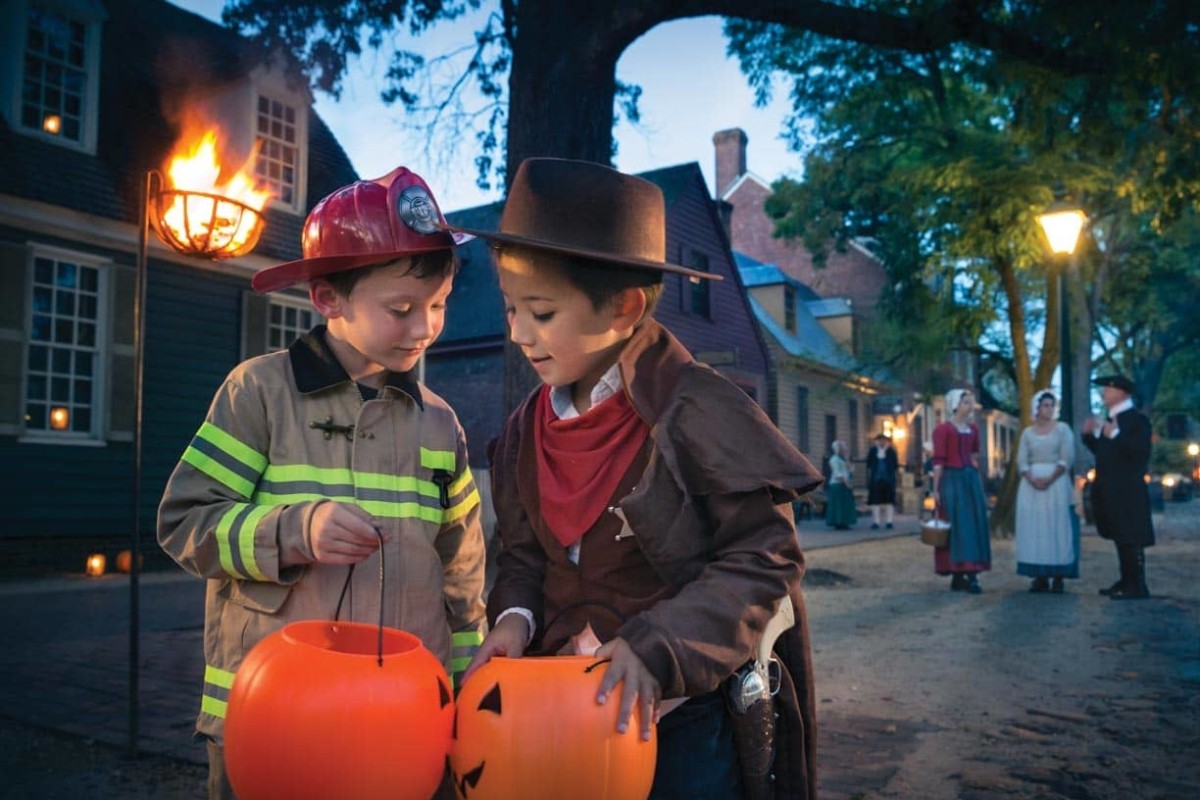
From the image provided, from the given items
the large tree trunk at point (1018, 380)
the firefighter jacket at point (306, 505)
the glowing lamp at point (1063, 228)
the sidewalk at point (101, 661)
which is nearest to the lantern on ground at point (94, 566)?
the sidewalk at point (101, 661)

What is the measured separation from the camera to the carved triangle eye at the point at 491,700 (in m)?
1.47

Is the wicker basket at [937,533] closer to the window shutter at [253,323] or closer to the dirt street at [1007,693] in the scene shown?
the dirt street at [1007,693]

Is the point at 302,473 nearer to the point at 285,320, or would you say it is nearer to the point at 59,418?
the point at 59,418

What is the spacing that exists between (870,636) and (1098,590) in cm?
395

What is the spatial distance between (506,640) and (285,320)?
12.3 metres

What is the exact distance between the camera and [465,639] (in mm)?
2232

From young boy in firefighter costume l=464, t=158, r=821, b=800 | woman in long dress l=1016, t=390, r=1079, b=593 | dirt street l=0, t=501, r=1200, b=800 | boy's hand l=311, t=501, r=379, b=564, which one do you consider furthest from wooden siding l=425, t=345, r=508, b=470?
boy's hand l=311, t=501, r=379, b=564

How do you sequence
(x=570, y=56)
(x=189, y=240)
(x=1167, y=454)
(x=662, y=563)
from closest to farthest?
(x=662, y=563)
(x=189, y=240)
(x=570, y=56)
(x=1167, y=454)

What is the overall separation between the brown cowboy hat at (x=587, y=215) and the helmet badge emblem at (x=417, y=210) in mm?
210

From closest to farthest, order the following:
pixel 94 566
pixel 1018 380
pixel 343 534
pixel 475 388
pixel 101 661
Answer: pixel 343 534 → pixel 101 661 → pixel 94 566 → pixel 1018 380 → pixel 475 388

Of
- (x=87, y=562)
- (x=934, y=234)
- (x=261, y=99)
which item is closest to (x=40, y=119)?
(x=261, y=99)

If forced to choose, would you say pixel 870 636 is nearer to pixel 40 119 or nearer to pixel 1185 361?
pixel 40 119

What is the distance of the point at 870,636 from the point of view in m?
7.02

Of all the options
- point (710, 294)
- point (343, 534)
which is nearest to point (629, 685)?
point (343, 534)
